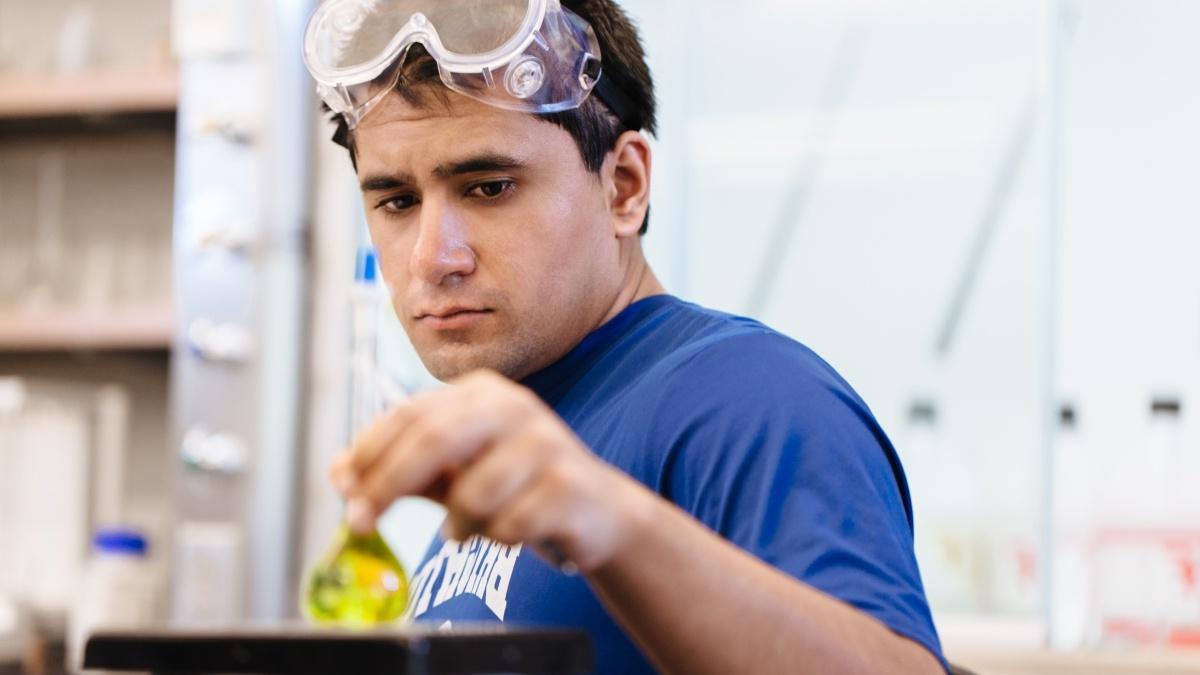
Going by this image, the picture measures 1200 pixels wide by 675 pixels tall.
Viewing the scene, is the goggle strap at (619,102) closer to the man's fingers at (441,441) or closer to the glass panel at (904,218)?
the man's fingers at (441,441)

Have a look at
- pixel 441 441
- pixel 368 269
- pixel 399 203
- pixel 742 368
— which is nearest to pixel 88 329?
pixel 368 269

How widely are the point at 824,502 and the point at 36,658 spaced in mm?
1959

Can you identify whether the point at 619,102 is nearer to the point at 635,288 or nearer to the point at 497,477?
the point at 635,288

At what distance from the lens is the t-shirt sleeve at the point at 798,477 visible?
0.75 m

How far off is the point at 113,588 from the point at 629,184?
146cm

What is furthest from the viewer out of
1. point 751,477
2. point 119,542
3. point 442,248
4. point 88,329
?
point 88,329

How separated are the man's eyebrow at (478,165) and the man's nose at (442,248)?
0.02m

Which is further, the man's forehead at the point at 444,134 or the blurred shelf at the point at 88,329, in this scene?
the blurred shelf at the point at 88,329

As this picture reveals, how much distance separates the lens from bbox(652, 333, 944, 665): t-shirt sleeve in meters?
0.75

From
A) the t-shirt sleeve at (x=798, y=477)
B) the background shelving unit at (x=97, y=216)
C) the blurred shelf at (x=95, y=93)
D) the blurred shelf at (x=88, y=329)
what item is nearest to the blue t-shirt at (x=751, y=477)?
the t-shirt sleeve at (x=798, y=477)

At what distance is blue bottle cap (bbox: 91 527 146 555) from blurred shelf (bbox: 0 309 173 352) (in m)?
0.32

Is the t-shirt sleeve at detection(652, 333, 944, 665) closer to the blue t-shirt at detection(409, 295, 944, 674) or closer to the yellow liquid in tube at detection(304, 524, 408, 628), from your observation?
the blue t-shirt at detection(409, 295, 944, 674)

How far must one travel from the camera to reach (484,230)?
104 cm

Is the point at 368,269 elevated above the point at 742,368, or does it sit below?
above
